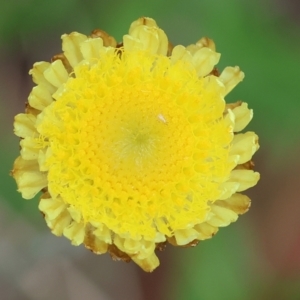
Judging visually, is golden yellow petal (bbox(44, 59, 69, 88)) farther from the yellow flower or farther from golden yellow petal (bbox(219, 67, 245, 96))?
golden yellow petal (bbox(219, 67, 245, 96))

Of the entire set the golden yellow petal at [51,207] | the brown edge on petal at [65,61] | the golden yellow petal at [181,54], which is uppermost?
the brown edge on petal at [65,61]

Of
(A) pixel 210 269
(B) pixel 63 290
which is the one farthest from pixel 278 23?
(B) pixel 63 290

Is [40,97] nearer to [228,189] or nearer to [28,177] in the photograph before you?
[28,177]

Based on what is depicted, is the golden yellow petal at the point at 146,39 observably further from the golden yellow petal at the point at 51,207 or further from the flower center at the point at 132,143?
the golden yellow petal at the point at 51,207

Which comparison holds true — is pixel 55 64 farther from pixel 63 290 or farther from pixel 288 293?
pixel 288 293

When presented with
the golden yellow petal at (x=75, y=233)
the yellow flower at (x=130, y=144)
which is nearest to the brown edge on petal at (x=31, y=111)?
the yellow flower at (x=130, y=144)

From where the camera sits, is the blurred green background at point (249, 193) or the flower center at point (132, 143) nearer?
the flower center at point (132, 143)

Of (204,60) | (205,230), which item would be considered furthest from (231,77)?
(205,230)
